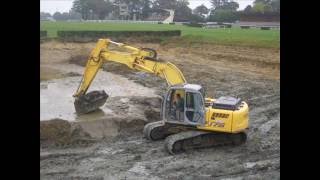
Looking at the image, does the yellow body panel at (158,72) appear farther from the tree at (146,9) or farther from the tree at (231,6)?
the tree at (231,6)

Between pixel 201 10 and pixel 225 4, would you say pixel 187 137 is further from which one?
pixel 225 4

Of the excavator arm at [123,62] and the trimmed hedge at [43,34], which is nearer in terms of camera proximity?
the trimmed hedge at [43,34]

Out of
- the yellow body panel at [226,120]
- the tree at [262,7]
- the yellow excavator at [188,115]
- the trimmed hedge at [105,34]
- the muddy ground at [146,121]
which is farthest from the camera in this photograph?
the trimmed hedge at [105,34]

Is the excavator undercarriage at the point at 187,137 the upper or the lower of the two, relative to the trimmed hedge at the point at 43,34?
lower

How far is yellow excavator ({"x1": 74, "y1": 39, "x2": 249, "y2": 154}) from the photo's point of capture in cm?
1001

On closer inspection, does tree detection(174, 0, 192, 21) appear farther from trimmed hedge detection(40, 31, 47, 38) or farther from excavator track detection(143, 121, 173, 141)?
trimmed hedge detection(40, 31, 47, 38)

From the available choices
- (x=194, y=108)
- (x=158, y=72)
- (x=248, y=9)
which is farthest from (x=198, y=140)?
(x=248, y=9)

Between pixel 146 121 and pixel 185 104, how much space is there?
2160 millimetres

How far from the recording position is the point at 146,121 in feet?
39.5

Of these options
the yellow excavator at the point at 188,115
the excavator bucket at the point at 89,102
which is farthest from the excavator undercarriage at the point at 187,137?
the excavator bucket at the point at 89,102

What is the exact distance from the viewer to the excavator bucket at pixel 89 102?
1190cm

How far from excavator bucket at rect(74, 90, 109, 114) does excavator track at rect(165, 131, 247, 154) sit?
101 inches

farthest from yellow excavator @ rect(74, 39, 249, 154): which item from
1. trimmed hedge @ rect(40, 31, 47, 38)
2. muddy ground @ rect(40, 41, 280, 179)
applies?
trimmed hedge @ rect(40, 31, 47, 38)

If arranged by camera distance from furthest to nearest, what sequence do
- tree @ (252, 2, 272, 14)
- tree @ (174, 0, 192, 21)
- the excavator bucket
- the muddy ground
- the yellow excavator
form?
the excavator bucket < tree @ (174, 0, 192, 21) < tree @ (252, 2, 272, 14) < the yellow excavator < the muddy ground
